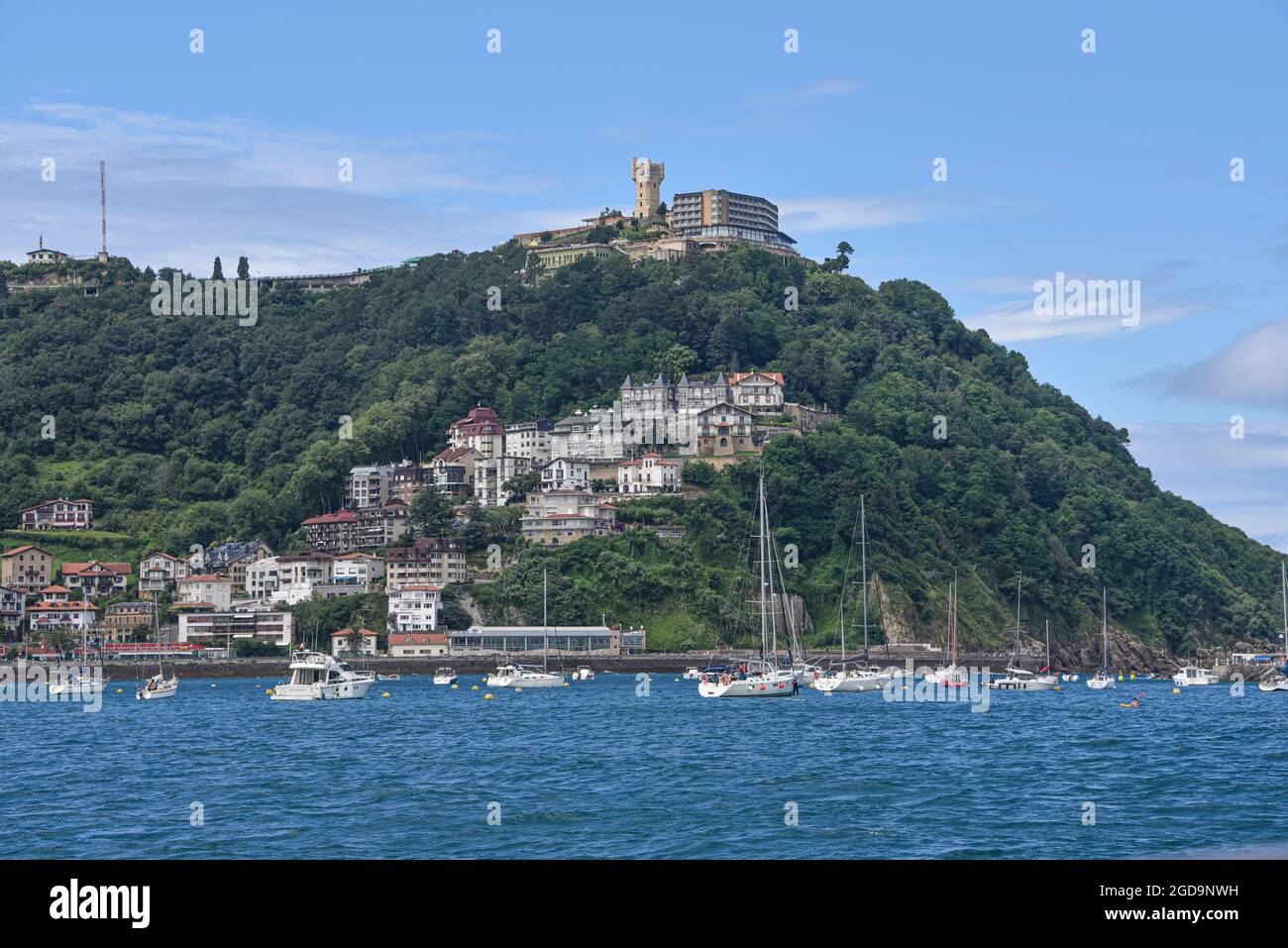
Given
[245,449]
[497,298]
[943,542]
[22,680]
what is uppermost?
[497,298]

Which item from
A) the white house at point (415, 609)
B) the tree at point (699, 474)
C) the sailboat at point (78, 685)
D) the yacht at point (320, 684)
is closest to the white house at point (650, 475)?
the tree at point (699, 474)

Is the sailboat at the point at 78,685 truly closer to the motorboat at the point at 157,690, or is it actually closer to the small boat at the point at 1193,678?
the motorboat at the point at 157,690

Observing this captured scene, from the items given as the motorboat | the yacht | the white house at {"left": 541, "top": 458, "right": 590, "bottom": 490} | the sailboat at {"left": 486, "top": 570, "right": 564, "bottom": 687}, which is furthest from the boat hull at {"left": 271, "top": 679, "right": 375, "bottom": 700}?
the white house at {"left": 541, "top": 458, "right": 590, "bottom": 490}

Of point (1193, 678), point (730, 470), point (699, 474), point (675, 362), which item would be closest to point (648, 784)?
point (1193, 678)
